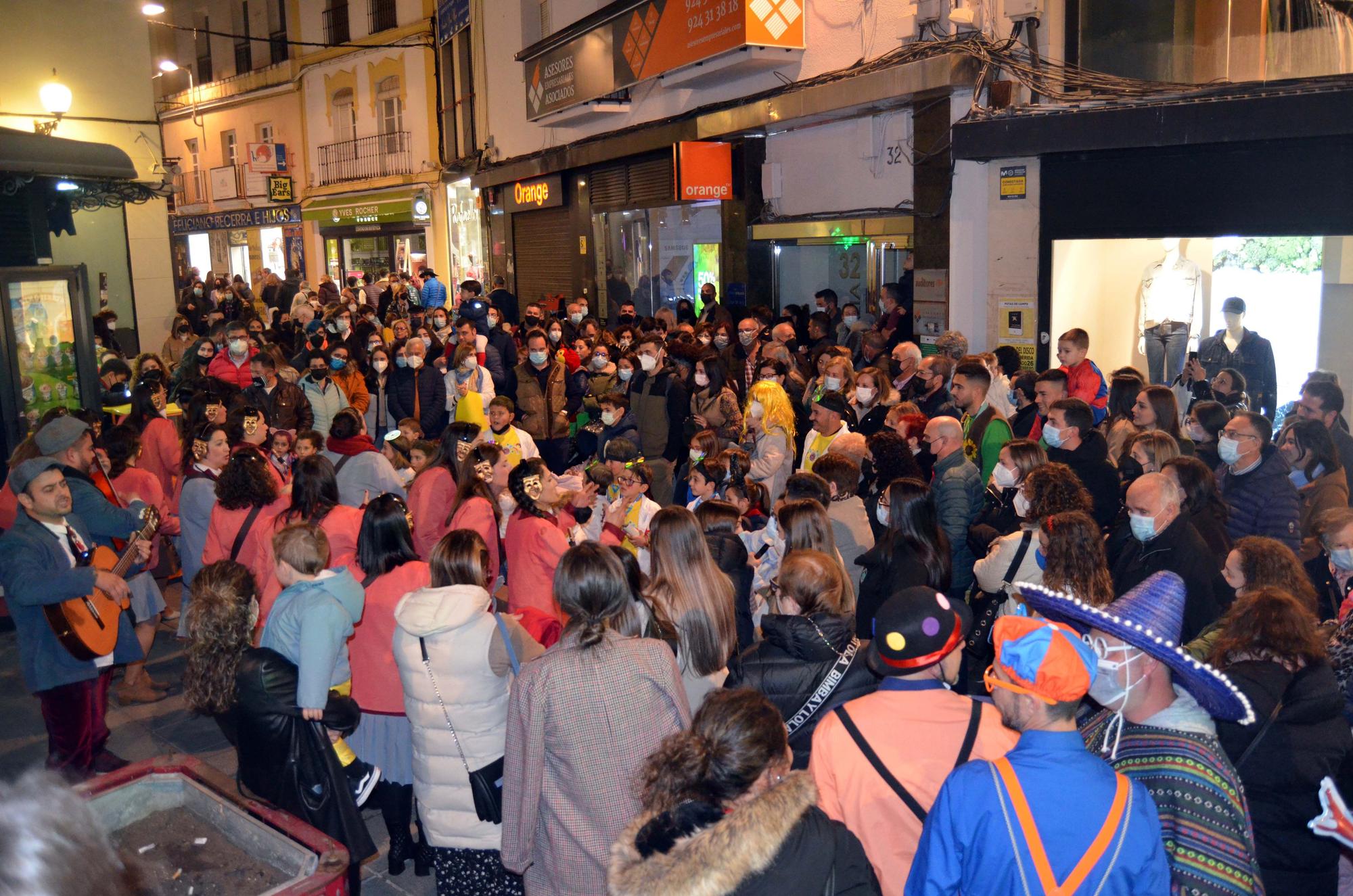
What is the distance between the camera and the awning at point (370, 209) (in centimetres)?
2641

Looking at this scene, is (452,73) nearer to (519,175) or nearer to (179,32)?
(519,175)

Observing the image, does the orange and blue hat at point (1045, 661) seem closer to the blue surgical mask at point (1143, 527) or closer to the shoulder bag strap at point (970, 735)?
the shoulder bag strap at point (970, 735)

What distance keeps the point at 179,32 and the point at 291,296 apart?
21.8 m

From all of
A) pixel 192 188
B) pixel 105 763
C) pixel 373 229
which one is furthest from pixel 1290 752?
pixel 192 188

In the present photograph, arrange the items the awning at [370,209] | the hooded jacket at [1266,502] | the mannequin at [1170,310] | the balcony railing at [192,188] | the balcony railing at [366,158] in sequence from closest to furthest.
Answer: the hooded jacket at [1266,502] < the mannequin at [1170,310] < the awning at [370,209] < the balcony railing at [366,158] < the balcony railing at [192,188]

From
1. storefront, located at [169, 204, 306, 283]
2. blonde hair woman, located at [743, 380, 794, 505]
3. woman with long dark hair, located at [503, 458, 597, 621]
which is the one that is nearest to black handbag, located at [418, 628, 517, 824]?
woman with long dark hair, located at [503, 458, 597, 621]

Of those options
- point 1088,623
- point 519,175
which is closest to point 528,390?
point 1088,623

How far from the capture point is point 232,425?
25.4 ft

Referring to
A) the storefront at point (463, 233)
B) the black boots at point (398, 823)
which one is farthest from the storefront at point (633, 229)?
the black boots at point (398, 823)

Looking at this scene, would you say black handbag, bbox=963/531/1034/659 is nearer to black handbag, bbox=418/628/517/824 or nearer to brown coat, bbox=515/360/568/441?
black handbag, bbox=418/628/517/824

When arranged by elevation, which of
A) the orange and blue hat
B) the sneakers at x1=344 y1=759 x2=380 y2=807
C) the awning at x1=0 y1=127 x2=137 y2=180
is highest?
the awning at x1=0 y1=127 x2=137 y2=180

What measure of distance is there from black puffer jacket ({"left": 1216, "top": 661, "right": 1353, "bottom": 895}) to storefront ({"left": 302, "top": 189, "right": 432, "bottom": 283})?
2436 cm

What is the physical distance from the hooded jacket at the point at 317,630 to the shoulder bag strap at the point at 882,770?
2.41 m

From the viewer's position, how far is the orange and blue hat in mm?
2566
